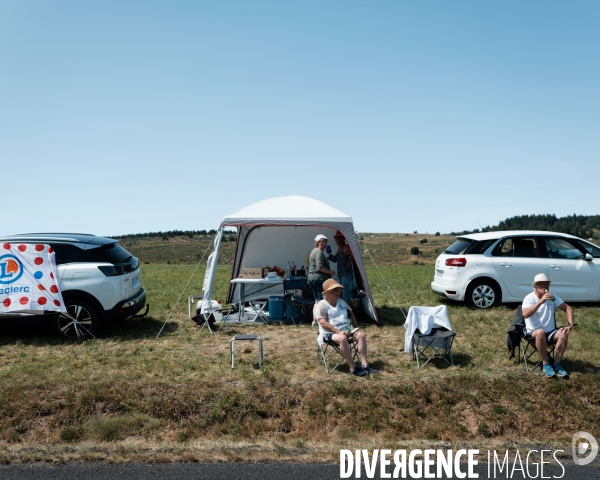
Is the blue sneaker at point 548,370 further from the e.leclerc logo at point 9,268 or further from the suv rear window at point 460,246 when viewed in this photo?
the e.leclerc logo at point 9,268

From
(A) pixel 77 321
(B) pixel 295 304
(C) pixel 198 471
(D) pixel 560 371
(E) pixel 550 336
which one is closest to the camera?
(C) pixel 198 471

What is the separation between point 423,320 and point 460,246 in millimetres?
4601

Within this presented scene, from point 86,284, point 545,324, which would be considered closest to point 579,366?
point 545,324

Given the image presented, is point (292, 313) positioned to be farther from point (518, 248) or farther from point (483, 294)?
point (518, 248)

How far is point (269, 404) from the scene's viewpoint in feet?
20.4

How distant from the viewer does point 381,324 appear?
10148 millimetres

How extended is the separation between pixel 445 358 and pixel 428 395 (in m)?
1.31

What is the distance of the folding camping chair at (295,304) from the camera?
34.3 ft

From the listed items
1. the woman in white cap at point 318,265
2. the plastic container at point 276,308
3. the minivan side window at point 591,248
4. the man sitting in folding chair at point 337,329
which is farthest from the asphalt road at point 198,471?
the minivan side window at point 591,248

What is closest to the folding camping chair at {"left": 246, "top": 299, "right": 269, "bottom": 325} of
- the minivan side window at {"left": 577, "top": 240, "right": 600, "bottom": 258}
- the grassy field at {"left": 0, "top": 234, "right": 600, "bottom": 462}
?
the grassy field at {"left": 0, "top": 234, "right": 600, "bottom": 462}

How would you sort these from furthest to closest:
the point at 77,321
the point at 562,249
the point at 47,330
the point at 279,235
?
the point at 279,235 → the point at 562,249 → the point at 47,330 → the point at 77,321

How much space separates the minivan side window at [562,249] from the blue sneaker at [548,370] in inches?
199

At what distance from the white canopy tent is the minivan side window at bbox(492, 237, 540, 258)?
2911mm

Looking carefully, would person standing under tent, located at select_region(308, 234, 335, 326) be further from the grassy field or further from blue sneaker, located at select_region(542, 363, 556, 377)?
blue sneaker, located at select_region(542, 363, 556, 377)
